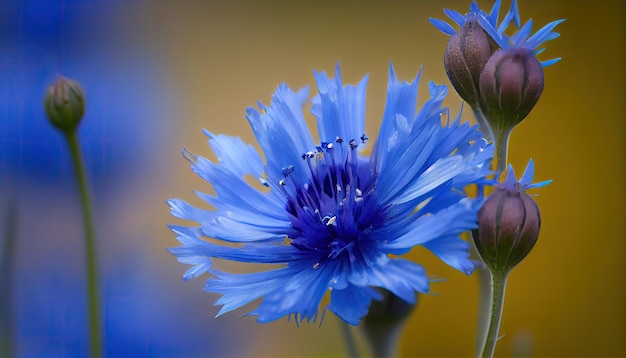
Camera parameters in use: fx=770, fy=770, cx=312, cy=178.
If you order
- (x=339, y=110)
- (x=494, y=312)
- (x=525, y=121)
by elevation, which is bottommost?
(x=494, y=312)

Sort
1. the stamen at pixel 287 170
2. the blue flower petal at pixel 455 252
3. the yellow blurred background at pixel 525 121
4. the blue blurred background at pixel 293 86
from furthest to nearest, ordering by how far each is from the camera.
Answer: the yellow blurred background at pixel 525 121
the blue blurred background at pixel 293 86
the stamen at pixel 287 170
the blue flower petal at pixel 455 252

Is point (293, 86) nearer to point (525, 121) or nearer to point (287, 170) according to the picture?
point (525, 121)

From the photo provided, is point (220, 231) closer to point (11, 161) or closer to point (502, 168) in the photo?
point (502, 168)

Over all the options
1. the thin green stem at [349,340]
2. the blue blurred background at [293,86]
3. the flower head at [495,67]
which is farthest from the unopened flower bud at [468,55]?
the blue blurred background at [293,86]

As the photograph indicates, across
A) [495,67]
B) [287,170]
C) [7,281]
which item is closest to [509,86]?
[495,67]

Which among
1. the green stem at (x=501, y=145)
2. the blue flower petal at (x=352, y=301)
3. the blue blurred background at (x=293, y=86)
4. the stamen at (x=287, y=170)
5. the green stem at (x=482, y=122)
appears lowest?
the blue flower petal at (x=352, y=301)

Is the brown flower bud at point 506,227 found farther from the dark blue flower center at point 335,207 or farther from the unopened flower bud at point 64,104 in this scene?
the unopened flower bud at point 64,104

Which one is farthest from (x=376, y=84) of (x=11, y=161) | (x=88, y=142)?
(x=11, y=161)
